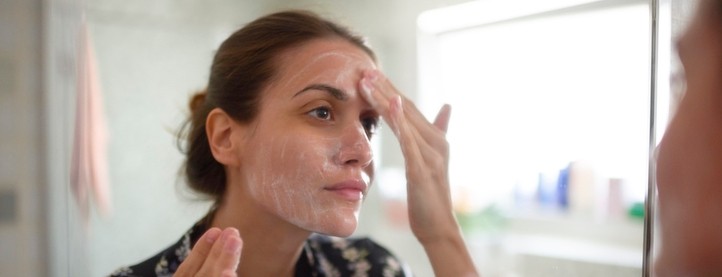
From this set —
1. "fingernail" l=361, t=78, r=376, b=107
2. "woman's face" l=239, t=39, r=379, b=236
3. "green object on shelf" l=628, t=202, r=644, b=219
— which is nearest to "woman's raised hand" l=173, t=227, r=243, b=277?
"woman's face" l=239, t=39, r=379, b=236

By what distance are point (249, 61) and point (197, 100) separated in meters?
0.12

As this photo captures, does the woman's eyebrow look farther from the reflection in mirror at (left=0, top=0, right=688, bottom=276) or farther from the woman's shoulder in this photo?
the woman's shoulder

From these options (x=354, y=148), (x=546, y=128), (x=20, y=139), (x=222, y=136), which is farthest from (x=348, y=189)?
(x=20, y=139)

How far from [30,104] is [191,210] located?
0.78 feet

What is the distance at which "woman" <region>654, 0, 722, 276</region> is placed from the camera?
51 cm

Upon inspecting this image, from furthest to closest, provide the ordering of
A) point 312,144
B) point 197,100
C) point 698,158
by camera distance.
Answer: point 197,100 < point 312,144 < point 698,158

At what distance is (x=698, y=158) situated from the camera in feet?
1.65

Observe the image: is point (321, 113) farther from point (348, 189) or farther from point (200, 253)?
point (200, 253)

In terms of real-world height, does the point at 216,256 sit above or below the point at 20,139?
below

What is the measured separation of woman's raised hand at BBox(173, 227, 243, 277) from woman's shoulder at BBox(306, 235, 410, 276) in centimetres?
26

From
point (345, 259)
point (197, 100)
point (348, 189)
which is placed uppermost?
point (197, 100)

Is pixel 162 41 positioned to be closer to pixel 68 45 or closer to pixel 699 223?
pixel 68 45

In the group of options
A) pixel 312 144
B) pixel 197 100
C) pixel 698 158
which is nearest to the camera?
pixel 698 158

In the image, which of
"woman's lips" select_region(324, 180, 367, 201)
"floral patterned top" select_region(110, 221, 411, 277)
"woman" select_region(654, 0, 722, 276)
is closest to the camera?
"woman" select_region(654, 0, 722, 276)
